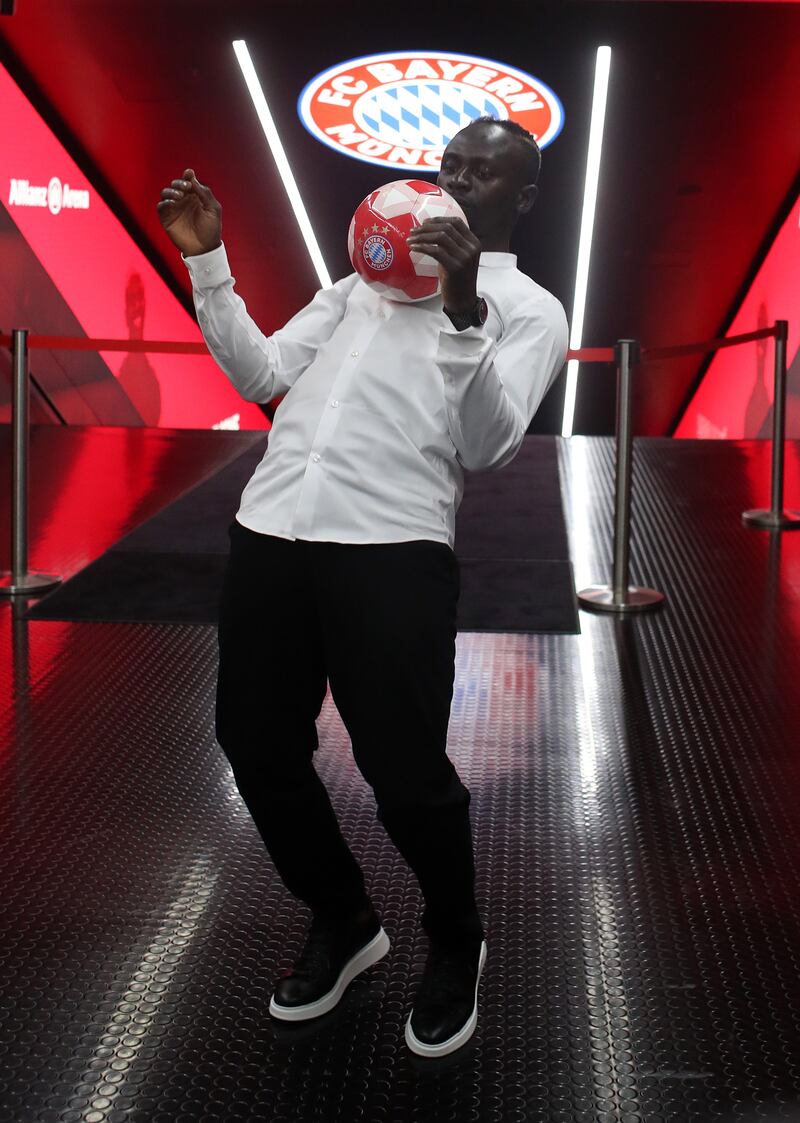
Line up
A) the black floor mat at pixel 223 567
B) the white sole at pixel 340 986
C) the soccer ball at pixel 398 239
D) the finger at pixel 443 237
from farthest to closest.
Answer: the black floor mat at pixel 223 567
the white sole at pixel 340 986
the soccer ball at pixel 398 239
the finger at pixel 443 237

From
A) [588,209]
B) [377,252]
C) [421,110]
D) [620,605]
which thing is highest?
[421,110]

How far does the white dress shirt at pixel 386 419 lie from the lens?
1.60 m

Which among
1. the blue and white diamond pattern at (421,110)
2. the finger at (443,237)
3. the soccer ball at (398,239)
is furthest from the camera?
the blue and white diamond pattern at (421,110)

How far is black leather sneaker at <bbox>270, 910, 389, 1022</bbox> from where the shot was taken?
1814 millimetres

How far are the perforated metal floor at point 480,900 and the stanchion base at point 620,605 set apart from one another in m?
0.37

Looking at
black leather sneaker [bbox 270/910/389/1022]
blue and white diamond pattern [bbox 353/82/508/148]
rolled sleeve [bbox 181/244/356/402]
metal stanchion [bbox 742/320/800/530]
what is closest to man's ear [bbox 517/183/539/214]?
rolled sleeve [bbox 181/244/356/402]

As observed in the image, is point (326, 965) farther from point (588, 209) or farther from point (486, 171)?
point (588, 209)

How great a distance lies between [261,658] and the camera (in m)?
1.69

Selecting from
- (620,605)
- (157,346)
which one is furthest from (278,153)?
(620,605)

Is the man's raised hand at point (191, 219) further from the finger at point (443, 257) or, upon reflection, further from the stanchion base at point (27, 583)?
the stanchion base at point (27, 583)

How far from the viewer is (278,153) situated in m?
9.88

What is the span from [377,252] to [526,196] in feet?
1.12

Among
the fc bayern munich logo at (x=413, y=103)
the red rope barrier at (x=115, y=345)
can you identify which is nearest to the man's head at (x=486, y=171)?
the red rope barrier at (x=115, y=345)

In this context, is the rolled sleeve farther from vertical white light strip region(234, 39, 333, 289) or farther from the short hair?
vertical white light strip region(234, 39, 333, 289)
